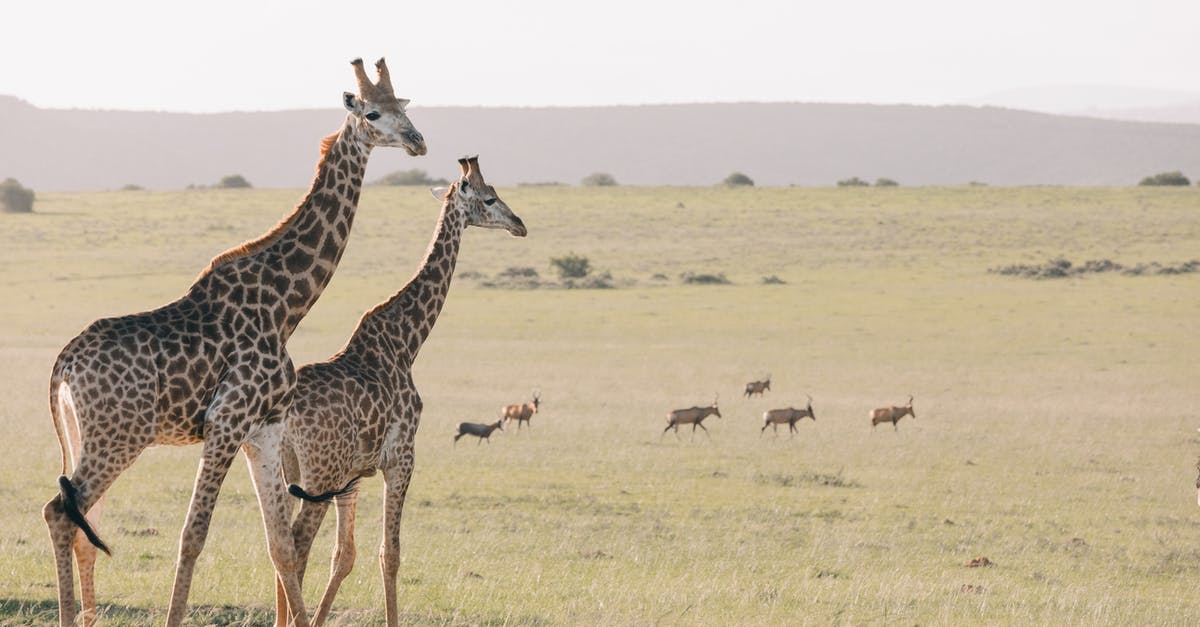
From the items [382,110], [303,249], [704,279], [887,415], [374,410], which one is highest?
[382,110]

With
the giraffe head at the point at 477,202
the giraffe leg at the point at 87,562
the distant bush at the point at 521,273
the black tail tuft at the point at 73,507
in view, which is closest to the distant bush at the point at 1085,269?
the distant bush at the point at 521,273

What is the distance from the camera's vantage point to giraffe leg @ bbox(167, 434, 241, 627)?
7.80m

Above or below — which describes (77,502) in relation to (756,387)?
above

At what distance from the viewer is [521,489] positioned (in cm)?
1945

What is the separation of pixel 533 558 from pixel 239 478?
7.31m

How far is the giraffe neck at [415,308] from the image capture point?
934 cm

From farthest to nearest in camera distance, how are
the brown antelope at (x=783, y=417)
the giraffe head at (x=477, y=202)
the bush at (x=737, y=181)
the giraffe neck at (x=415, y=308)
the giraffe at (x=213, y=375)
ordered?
the bush at (x=737, y=181), the brown antelope at (x=783, y=417), the giraffe head at (x=477, y=202), the giraffe neck at (x=415, y=308), the giraffe at (x=213, y=375)

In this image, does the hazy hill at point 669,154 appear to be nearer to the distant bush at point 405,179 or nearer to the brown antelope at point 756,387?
the distant bush at point 405,179

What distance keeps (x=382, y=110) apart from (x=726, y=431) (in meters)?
19.0

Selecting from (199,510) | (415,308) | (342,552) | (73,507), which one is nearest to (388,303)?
(415,308)

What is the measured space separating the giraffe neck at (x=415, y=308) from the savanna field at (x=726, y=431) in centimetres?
239

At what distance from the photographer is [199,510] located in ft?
25.8

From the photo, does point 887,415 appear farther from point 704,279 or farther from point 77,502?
point 704,279

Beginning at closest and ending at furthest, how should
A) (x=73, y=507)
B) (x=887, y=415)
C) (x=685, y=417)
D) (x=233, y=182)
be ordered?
(x=73, y=507)
(x=685, y=417)
(x=887, y=415)
(x=233, y=182)
